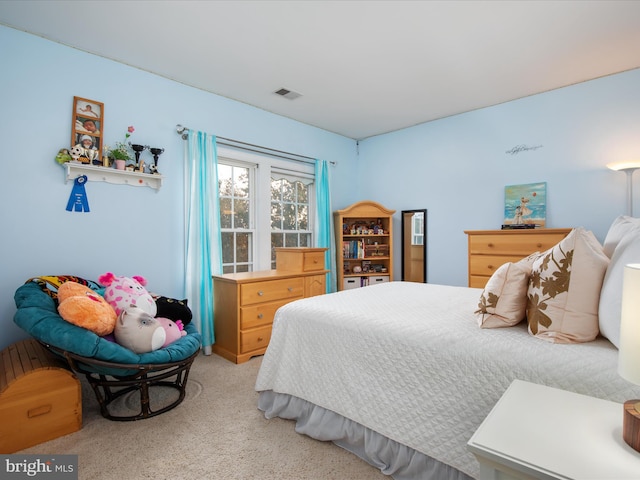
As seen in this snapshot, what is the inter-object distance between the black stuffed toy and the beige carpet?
2.01ft

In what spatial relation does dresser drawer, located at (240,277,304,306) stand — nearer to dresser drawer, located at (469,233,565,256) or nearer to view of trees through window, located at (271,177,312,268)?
view of trees through window, located at (271,177,312,268)

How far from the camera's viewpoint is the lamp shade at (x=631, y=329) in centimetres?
77

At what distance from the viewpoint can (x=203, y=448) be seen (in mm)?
1823

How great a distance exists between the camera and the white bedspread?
1.24 meters

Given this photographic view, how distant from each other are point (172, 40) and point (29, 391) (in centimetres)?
257

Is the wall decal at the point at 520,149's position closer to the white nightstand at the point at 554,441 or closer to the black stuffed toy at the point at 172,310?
the white nightstand at the point at 554,441

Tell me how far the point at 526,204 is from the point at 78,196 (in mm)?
4337

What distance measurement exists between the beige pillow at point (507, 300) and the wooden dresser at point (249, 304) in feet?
7.03

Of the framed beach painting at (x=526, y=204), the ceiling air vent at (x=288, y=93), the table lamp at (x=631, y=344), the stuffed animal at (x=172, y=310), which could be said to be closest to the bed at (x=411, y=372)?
the table lamp at (x=631, y=344)

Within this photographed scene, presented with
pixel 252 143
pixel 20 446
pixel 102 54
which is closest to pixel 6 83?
pixel 102 54

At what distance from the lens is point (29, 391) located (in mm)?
1815

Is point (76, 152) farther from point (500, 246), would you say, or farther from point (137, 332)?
point (500, 246)

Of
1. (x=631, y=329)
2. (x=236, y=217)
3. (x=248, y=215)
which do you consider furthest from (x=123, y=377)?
(x=631, y=329)
